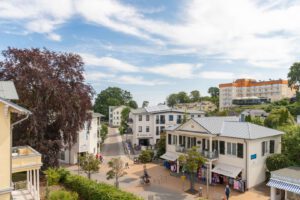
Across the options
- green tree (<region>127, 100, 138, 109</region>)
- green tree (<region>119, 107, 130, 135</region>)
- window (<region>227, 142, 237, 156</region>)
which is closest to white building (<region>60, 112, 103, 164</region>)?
window (<region>227, 142, 237, 156</region>)

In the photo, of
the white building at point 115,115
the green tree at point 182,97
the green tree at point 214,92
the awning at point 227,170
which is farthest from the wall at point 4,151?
the green tree at point 214,92

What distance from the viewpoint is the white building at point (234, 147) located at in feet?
84.3

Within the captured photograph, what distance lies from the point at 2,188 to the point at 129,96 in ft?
398

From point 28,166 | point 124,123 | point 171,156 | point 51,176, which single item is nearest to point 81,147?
point 171,156

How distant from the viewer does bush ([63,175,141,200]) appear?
17750mm

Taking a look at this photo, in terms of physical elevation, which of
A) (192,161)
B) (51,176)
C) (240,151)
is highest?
(240,151)

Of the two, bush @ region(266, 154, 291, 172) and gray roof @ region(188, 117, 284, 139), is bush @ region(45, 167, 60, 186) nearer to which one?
gray roof @ region(188, 117, 284, 139)

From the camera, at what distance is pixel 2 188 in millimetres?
13141

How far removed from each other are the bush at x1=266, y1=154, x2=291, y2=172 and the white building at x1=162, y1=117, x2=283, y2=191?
91 centimetres

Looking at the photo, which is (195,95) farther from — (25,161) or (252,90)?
(25,161)

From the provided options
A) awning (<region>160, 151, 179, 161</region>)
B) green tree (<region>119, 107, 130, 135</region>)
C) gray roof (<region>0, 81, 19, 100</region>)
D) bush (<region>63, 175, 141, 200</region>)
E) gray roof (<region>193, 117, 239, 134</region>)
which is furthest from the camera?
green tree (<region>119, 107, 130, 135</region>)

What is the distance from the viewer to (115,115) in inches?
4198

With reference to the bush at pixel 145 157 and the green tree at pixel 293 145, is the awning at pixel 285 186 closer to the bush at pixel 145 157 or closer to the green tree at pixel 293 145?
the green tree at pixel 293 145

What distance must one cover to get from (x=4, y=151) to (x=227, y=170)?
68.5 feet
